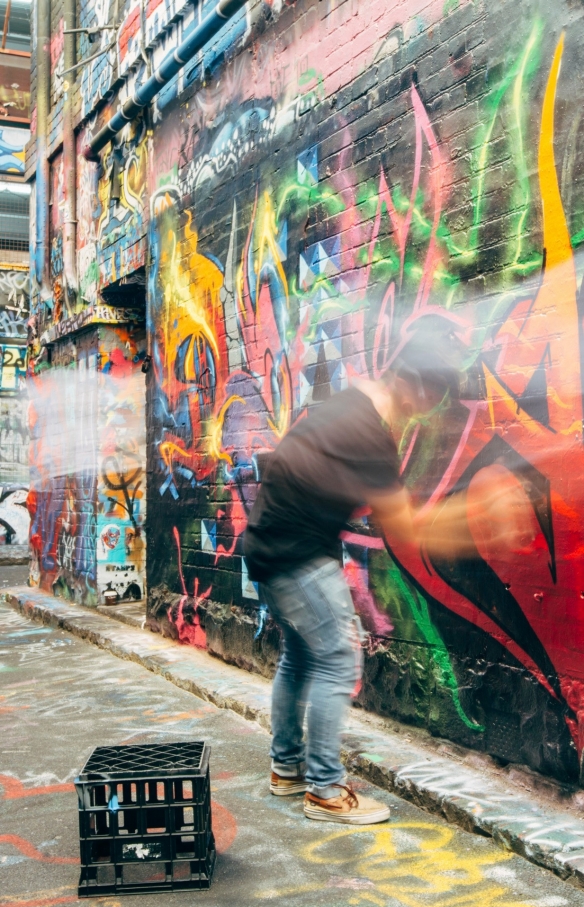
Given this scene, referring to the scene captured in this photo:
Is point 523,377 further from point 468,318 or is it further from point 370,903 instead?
point 370,903

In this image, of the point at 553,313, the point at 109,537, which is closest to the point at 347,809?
the point at 553,313

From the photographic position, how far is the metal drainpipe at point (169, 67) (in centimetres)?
657

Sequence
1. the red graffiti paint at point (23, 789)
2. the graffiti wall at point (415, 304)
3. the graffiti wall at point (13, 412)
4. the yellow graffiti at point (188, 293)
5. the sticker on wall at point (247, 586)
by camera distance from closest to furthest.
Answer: the graffiti wall at point (415, 304)
the red graffiti paint at point (23, 789)
the sticker on wall at point (247, 586)
the yellow graffiti at point (188, 293)
the graffiti wall at point (13, 412)

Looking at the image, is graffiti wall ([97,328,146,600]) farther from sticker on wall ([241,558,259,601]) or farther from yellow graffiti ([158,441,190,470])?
sticker on wall ([241,558,259,601])

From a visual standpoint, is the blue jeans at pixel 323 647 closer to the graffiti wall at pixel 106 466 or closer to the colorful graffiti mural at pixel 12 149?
the graffiti wall at pixel 106 466

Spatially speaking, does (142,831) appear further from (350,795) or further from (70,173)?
(70,173)

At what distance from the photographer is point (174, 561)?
24.0 ft

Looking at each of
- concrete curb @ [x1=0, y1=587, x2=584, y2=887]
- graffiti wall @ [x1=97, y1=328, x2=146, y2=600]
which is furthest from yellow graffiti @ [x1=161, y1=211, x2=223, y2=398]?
concrete curb @ [x1=0, y1=587, x2=584, y2=887]

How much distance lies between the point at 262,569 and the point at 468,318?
143 centimetres

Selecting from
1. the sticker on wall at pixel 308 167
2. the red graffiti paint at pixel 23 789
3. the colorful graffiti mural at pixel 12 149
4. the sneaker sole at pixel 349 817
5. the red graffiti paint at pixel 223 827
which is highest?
the colorful graffiti mural at pixel 12 149

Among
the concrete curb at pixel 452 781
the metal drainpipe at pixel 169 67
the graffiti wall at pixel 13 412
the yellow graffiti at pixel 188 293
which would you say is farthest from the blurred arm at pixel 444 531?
the graffiti wall at pixel 13 412

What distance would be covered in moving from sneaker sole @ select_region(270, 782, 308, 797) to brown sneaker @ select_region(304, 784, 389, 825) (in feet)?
0.89

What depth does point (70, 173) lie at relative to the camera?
10539mm

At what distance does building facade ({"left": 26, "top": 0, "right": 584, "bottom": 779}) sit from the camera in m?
3.66
